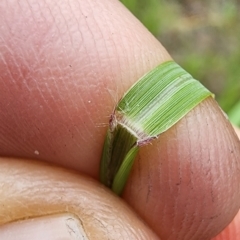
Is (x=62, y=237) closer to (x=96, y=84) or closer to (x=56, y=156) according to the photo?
(x=56, y=156)

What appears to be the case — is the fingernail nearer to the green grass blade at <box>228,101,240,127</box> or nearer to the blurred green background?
the green grass blade at <box>228,101,240,127</box>

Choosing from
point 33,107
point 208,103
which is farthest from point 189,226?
point 33,107

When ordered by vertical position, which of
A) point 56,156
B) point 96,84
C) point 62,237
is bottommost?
point 62,237

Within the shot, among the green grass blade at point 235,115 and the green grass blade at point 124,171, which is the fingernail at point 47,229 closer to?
the green grass blade at point 124,171

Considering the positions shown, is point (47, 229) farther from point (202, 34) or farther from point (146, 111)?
point (202, 34)

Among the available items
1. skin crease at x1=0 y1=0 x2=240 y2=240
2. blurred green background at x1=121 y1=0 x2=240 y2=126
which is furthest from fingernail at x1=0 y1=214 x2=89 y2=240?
blurred green background at x1=121 y1=0 x2=240 y2=126

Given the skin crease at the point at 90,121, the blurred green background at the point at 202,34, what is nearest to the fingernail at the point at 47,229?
the skin crease at the point at 90,121
